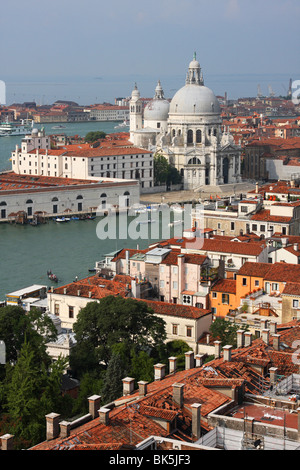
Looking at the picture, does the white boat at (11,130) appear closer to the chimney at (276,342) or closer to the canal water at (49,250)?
the canal water at (49,250)

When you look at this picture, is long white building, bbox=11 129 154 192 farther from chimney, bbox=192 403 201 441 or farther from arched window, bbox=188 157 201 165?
chimney, bbox=192 403 201 441

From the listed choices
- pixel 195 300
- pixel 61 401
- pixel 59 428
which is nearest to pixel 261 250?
pixel 195 300

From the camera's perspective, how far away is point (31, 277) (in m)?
11.7

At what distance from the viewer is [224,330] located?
24.3 feet

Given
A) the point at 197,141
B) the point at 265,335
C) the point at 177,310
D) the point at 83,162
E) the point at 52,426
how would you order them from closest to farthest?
1. the point at 52,426
2. the point at 265,335
3. the point at 177,310
4. the point at 83,162
5. the point at 197,141

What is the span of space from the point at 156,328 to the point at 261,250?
2626 millimetres

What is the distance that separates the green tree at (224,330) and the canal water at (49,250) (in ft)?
12.0

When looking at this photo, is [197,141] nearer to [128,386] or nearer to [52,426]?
[128,386]

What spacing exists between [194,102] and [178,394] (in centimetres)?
2101

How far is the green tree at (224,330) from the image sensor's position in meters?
7.21

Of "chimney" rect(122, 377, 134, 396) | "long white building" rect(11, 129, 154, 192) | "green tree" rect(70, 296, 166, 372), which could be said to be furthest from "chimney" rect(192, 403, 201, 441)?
"long white building" rect(11, 129, 154, 192)

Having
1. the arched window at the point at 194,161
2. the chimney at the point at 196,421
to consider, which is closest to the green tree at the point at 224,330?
the chimney at the point at 196,421

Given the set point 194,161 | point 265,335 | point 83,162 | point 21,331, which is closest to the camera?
point 265,335

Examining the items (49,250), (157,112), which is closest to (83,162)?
(157,112)
